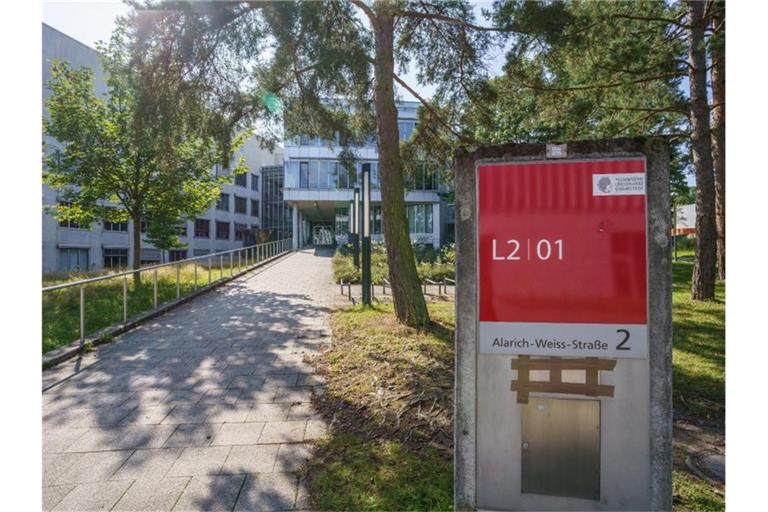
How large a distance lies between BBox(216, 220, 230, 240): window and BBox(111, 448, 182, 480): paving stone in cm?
4257

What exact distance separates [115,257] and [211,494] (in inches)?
1404

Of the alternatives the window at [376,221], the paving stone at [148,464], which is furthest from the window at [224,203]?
the paving stone at [148,464]

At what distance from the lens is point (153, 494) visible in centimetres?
273

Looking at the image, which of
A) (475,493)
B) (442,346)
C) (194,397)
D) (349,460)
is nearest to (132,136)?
(194,397)

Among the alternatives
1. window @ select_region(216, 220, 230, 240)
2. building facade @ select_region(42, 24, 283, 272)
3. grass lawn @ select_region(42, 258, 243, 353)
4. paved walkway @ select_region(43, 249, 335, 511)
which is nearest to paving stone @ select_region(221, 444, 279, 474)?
paved walkway @ select_region(43, 249, 335, 511)

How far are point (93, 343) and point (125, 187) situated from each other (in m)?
7.82

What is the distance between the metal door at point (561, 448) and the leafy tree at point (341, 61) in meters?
4.23

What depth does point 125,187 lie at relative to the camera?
12.4 meters

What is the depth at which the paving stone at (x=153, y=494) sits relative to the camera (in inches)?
103

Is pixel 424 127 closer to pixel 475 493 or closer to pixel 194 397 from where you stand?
pixel 194 397

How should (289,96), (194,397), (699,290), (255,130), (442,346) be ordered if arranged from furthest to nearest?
1. (699,290)
2. (255,130)
3. (289,96)
4. (442,346)
5. (194,397)

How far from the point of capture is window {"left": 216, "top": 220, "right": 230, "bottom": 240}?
4279 cm

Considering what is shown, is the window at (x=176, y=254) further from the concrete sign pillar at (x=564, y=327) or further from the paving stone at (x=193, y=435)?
the concrete sign pillar at (x=564, y=327)

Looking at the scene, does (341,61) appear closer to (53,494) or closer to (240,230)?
(53,494)
